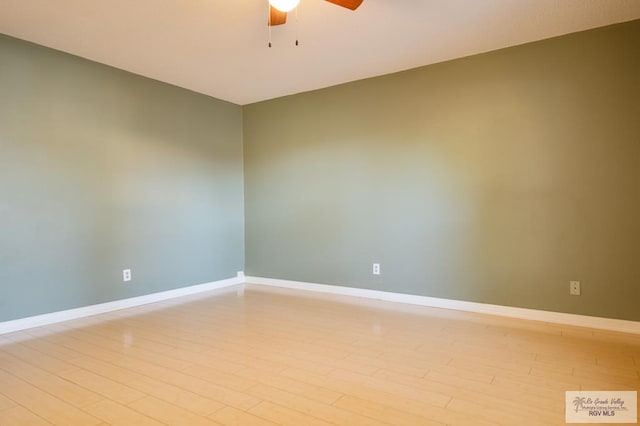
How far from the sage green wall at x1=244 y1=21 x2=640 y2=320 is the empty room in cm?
2

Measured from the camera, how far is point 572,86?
299 centimetres

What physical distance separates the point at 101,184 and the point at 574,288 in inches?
166

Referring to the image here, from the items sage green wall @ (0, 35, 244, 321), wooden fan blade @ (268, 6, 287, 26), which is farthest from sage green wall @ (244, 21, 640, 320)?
wooden fan blade @ (268, 6, 287, 26)

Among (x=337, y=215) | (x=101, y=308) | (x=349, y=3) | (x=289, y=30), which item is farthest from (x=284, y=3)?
(x=101, y=308)

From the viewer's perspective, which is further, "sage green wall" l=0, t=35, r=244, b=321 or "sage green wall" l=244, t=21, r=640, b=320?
"sage green wall" l=0, t=35, r=244, b=321

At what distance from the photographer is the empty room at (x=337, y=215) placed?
204 cm

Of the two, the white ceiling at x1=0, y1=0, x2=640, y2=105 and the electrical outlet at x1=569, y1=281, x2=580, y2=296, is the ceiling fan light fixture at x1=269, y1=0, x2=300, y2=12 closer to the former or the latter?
the white ceiling at x1=0, y1=0, x2=640, y2=105

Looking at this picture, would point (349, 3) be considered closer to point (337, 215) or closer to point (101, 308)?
point (337, 215)

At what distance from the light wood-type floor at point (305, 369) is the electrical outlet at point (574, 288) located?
285mm

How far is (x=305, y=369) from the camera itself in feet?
7.32

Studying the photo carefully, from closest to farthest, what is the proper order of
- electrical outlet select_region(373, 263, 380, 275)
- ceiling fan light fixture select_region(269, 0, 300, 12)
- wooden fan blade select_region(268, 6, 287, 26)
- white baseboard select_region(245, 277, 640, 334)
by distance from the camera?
ceiling fan light fixture select_region(269, 0, 300, 12) → wooden fan blade select_region(268, 6, 287, 26) → white baseboard select_region(245, 277, 640, 334) → electrical outlet select_region(373, 263, 380, 275)

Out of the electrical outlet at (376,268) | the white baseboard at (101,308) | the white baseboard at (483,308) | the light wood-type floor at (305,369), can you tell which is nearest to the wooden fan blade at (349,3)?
the light wood-type floor at (305,369)

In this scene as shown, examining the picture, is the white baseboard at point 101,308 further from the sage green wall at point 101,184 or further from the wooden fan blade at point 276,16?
the wooden fan blade at point 276,16

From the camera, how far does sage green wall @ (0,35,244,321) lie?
2.97 m
